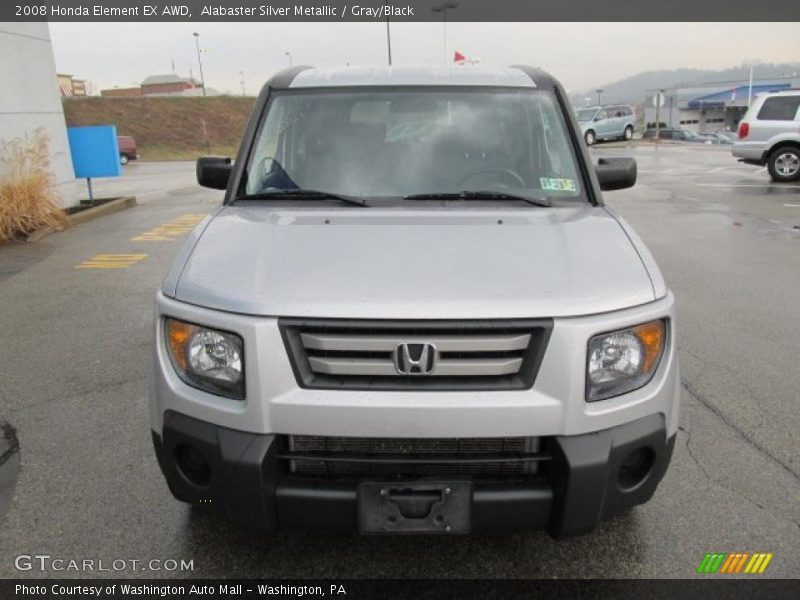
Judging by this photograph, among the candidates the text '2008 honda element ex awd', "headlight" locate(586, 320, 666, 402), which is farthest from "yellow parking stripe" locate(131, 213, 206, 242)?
"headlight" locate(586, 320, 666, 402)

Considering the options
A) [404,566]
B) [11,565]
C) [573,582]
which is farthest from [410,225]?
[11,565]

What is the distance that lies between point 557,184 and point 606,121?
32542 mm

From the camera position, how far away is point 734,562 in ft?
8.43

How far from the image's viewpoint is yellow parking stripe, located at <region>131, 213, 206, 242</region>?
32.5 feet

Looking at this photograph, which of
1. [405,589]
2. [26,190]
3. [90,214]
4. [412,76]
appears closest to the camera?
[405,589]


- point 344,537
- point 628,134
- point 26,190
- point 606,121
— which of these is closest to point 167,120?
point 606,121

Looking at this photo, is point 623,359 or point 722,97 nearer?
point 623,359

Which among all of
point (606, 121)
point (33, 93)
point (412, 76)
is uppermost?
point (33, 93)

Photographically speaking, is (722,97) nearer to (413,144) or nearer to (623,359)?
(413,144)

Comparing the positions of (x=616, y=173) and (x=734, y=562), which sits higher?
(x=616, y=173)

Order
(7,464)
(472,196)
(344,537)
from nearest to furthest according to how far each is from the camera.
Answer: (344,537) → (472,196) → (7,464)

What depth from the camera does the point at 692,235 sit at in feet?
31.1

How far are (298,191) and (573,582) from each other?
6.60ft

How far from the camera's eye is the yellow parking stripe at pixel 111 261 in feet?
26.4
